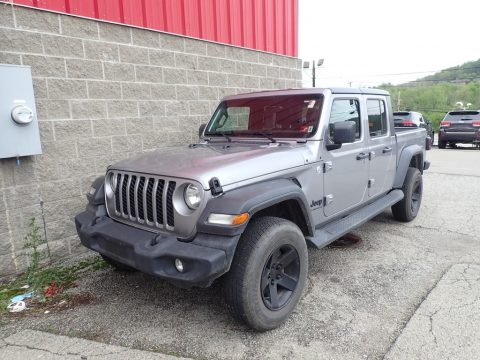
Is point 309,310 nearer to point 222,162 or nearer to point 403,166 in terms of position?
point 222,162

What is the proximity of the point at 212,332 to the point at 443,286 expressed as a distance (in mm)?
2231

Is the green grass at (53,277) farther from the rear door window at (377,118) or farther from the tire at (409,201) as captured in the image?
the tire at (409,201)

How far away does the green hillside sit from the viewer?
2211 inches

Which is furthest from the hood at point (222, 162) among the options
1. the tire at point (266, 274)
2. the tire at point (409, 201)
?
the tire at point (409, 201)

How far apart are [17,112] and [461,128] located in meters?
17.0

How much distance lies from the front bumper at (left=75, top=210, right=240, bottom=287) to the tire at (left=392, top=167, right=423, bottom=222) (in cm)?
368

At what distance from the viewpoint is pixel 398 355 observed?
2643 millimetres

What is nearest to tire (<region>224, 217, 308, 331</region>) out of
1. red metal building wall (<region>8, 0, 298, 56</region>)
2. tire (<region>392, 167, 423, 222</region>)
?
tire (<region>392, 167, 423, 222</region>)

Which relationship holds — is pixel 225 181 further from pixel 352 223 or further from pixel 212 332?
pixel 352 223

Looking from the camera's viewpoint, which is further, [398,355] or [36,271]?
[36,271]

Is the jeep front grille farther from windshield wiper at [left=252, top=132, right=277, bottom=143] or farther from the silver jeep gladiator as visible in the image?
windshield wiper at [left=252, top=132, right=277, bottom=143]

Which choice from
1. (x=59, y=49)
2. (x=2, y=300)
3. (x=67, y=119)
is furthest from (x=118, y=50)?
(x=2, y=300)

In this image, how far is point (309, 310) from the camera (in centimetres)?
330

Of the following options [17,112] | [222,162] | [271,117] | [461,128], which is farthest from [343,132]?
[461,128]
